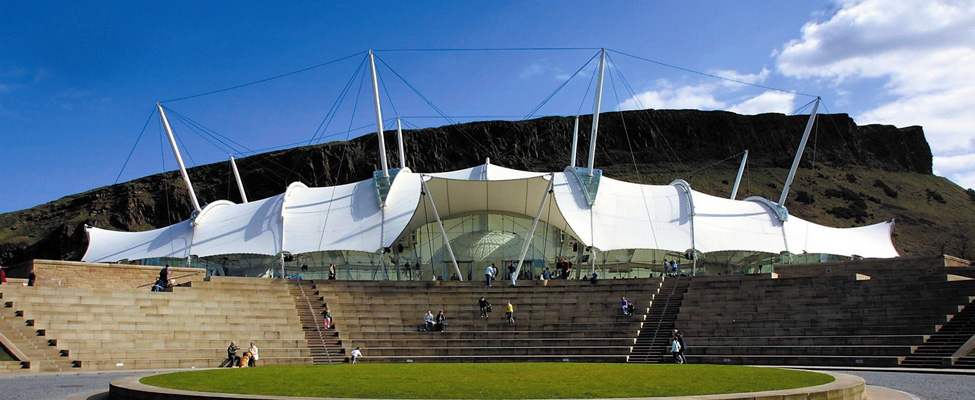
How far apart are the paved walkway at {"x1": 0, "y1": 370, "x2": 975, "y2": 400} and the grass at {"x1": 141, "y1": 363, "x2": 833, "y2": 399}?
181 cm

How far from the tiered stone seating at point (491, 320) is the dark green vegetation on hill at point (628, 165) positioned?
84088 millimetres

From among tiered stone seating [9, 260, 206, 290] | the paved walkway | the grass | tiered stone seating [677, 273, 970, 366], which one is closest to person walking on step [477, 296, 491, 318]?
tiered stone seating [677, 273, 970, 366]

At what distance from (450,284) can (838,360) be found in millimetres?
15888

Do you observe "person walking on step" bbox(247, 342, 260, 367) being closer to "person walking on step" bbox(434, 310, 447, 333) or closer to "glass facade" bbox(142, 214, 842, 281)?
"person walking on step" bbox(434, 310, 447, 333)

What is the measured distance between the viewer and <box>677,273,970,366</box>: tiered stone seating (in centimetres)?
2512

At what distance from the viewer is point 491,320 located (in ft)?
102

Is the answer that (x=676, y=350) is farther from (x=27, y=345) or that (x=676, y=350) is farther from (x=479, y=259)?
(x=479, y=259)

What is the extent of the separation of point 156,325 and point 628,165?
108m

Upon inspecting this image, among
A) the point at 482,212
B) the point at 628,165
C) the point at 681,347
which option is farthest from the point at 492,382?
the point at 628,165

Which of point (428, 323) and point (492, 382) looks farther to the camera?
point (428, 323)

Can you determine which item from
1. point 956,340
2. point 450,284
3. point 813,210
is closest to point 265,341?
point 450,284

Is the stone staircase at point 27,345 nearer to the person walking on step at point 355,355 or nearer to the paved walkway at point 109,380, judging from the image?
the paved walkway at point 109,380

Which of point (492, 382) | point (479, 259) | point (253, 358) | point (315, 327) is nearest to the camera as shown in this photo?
point (492, 382)

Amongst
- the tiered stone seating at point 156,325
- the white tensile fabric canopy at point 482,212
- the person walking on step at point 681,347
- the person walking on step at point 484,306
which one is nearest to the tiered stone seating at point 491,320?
the person walking on step at point 484,306
